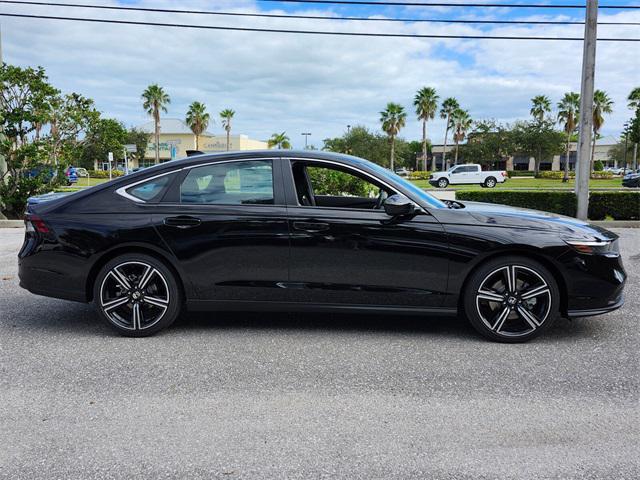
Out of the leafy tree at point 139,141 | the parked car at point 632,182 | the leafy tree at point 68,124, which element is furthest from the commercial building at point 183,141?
the leafy tree at point 68,124

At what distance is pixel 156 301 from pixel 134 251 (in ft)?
1.56

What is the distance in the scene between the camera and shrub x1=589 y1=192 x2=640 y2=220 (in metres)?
13.4

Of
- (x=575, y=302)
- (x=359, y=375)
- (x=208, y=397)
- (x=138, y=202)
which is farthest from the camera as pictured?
(x=138, y=202)

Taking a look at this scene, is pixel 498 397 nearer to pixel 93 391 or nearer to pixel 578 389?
pixel 578 389

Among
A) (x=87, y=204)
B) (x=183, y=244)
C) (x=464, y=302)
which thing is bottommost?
(x=464, y=302)

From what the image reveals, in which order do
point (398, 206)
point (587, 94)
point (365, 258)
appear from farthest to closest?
point (587, 94)
point (365, 258)
point (398, 206)

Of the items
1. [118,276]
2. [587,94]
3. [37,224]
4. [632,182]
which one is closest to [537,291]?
[118,276]

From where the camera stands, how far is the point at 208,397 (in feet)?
10.8

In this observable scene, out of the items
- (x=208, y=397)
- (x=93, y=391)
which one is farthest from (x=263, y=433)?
(x=93, y=391)

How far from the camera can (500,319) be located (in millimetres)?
4215

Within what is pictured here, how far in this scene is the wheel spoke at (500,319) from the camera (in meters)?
4.21

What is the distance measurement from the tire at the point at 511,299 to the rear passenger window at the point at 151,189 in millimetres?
2758

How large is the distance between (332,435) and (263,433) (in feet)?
1.27

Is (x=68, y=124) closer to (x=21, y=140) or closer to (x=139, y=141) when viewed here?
(x=21, y=140)
